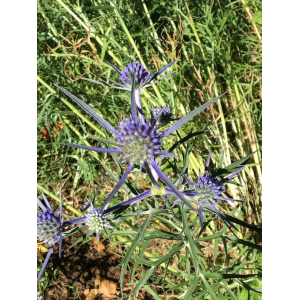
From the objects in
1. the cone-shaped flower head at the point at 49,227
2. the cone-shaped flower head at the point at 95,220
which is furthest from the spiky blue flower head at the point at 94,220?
the cone-shaped flower head at the point at 49,227

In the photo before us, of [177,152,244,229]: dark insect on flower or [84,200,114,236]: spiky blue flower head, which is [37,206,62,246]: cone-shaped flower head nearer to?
[84,200,114,236]: spiky blue flower head

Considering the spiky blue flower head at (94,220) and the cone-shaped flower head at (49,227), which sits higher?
the spiky blue flower head at (94,220)

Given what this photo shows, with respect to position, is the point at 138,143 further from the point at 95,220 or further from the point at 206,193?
the point at 95,220

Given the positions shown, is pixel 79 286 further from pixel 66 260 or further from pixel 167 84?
pixel 167 84

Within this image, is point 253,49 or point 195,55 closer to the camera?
point 195,55

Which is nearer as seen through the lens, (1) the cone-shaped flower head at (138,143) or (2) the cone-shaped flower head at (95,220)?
(1) the cone-shaped flower head at (138,143)

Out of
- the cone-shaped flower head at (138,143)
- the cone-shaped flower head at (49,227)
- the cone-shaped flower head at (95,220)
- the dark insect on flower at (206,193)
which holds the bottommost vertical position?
the cone-shaped flower head at (49,227)

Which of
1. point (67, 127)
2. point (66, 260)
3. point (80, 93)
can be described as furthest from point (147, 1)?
point (66, 260)

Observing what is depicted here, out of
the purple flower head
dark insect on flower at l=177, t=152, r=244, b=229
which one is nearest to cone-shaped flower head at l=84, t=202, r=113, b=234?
dark insect on flower at l=177, t=152, r=244, b=229

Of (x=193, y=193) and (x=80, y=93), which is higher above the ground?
(x=80, y=93)

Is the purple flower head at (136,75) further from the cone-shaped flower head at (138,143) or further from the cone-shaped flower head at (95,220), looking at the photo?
the cone-shaped flower head at (95,220)

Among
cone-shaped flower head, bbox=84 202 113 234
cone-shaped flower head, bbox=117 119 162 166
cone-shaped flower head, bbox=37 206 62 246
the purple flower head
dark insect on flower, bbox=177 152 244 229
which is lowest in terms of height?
cone-shaped flower head, bbox=37 206 62 246
